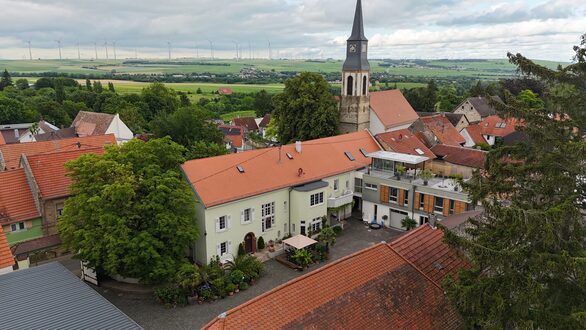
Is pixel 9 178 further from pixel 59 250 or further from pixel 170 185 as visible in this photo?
pixel 170 185

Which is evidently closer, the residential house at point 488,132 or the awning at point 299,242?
the awning at point 299,242

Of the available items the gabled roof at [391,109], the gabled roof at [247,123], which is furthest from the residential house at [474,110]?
the gabled roof at [247,123]

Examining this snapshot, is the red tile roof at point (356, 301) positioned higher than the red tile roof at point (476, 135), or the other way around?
the red tile roof at point (356, 301)

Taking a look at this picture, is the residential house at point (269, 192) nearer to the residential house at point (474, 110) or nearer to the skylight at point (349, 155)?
the skylight at point (349, 155)

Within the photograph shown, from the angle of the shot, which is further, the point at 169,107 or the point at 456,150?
the point at 169,107

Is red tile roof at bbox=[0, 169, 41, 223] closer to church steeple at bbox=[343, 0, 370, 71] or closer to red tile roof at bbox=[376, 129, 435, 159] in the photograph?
red tile roof at bbox=[376, 129, 435, 159]

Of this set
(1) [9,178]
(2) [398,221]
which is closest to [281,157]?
(2) [398,221]
